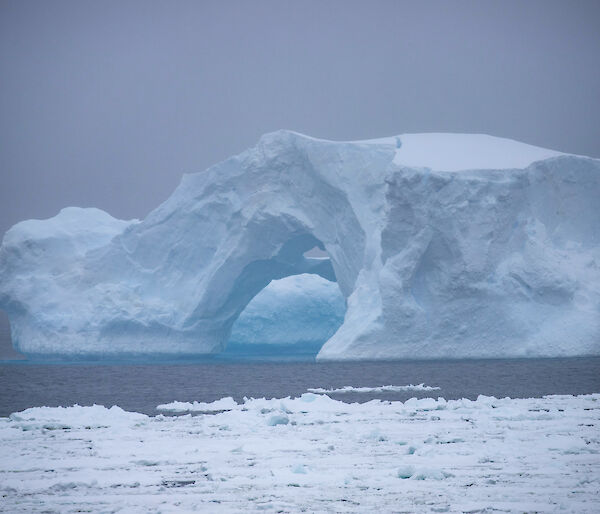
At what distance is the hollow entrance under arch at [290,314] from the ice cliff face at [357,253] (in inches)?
239

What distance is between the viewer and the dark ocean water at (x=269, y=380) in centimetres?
1456

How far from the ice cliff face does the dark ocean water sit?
1110 mm

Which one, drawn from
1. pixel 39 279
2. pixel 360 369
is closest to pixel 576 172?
pixel 360 369

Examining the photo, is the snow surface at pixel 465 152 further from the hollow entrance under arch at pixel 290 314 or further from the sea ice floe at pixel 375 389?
the hollow entrance under arch at pixel 290 314

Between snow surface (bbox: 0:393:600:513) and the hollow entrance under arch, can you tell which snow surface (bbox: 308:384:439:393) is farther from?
the hollow entrance under arch

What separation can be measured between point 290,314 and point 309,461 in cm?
3026

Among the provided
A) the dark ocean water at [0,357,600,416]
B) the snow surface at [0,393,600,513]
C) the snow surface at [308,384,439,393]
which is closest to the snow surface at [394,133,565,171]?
the dark ocean water at [0,357,600,416]

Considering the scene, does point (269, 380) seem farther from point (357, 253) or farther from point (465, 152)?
point (465, 152)

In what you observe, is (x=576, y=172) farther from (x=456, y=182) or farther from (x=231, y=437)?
(x=231, y=437)

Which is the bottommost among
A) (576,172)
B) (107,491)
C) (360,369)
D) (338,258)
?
(107,491)

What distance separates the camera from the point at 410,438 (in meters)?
8.31

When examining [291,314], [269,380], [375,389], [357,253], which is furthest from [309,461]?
[291,314]

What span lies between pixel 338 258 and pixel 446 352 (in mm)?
4507

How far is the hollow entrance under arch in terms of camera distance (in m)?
37.0
